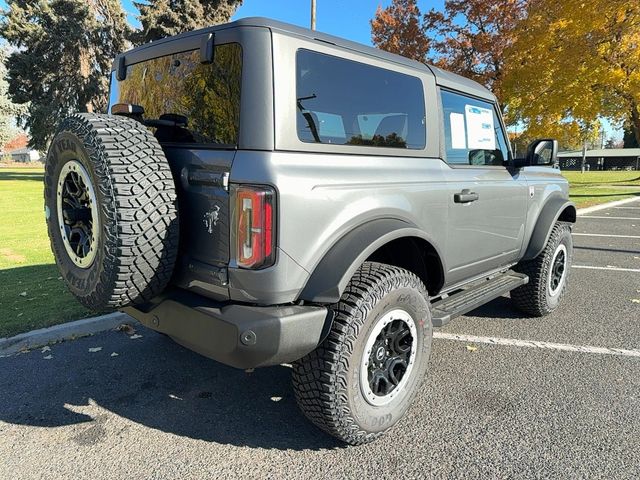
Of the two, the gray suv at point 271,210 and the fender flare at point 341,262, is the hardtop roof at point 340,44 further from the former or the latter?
the fender flare at point 341,262

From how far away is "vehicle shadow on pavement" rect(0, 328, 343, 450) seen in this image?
2.68 metres

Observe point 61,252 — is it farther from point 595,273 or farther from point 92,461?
point 595,273

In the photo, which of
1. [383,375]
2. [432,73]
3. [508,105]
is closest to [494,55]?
[508,105]

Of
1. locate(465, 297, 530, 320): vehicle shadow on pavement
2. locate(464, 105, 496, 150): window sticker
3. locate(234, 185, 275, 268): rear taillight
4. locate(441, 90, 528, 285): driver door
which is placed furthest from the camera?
locate(465, 297, 530, 320): vehicle shadow on pavement

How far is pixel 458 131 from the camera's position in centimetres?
340

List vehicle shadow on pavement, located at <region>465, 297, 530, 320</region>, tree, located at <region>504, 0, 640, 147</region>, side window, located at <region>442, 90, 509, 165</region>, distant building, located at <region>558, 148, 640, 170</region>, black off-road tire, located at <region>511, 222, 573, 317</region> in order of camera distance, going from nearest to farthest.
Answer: side window, located at <region>442, 90, 509, 165</region> < black off-road tire, located at <region>511, 222, 573, 317</region> < vehicle shadow on pavement, located at <region>465, 297, 530, 320</region> < tree, located at <region>504, 0, 640, 147</region> < distant building, located at <region>558, 148, 640, 170</region>

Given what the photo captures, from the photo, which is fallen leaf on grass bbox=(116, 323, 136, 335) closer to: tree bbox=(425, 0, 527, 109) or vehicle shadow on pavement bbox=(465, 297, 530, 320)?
vehicle shadow on pavement bbox=(465, 297, 530, 320)

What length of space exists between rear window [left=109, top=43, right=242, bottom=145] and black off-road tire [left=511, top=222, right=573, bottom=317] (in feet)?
10.7

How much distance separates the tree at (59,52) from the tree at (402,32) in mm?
13214

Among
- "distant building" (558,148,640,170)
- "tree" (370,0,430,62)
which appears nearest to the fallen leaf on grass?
"tree" (370,0,430,62)

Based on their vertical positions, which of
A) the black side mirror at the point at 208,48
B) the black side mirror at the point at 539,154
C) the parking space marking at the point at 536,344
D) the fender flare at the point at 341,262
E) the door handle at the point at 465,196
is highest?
the black side mirror at the point at 208,48

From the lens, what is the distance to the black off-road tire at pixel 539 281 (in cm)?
429

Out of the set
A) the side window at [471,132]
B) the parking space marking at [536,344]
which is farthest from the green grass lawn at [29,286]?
the side window at [471,132]

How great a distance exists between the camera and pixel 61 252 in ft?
8.28
